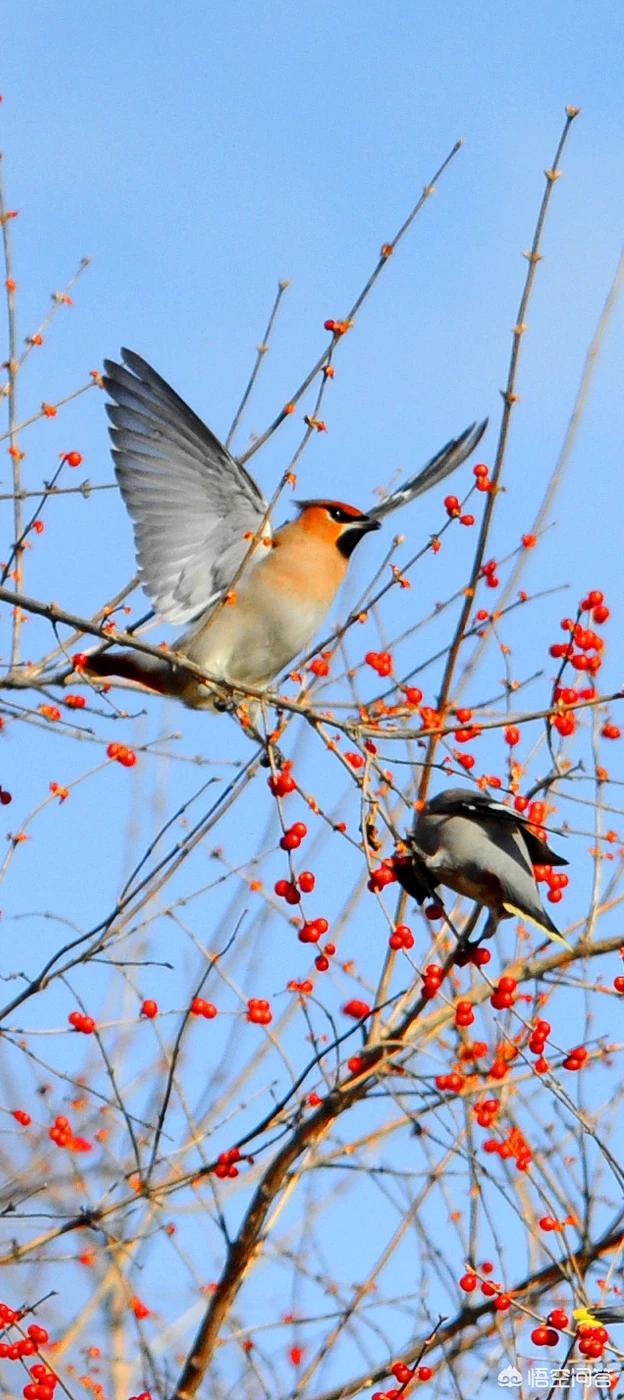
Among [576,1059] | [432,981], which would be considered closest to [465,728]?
[432,981]

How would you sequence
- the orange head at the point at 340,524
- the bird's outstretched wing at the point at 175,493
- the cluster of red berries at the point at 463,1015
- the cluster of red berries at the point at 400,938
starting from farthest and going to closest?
the orange head at the point at 340,524 < the bird's outstretched wing at the point at 175,493 < the cluster of red berries at the point at 463,1015 < the cluster of red berries at the point at 400,938

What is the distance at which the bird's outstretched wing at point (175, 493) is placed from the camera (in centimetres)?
457

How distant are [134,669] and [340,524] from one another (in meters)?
1.14

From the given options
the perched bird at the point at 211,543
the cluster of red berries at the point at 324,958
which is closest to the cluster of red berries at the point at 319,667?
the perched bird at the point at 211,543

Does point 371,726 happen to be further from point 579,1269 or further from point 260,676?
point 579,1269

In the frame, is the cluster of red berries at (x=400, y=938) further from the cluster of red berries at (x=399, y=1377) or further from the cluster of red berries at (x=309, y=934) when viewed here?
the cluster of red berries at (x=399, y=1377)

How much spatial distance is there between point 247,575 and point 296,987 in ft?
4.38

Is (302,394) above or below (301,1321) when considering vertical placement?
above

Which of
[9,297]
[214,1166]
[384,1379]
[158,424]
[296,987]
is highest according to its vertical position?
[9,297]

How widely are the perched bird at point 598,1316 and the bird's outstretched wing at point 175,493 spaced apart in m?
2.18

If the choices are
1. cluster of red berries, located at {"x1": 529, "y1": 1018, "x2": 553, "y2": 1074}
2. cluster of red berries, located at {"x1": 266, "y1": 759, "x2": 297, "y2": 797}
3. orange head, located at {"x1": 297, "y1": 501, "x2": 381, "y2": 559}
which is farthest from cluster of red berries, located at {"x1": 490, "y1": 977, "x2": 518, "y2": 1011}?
orange head, located at {"x1": 297, "y1": 501, "x2": 381, "y2": 559}

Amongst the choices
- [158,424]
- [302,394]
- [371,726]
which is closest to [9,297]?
[158,424]

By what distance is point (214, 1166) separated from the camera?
432cm

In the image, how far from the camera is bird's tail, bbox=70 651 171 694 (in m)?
4.60
